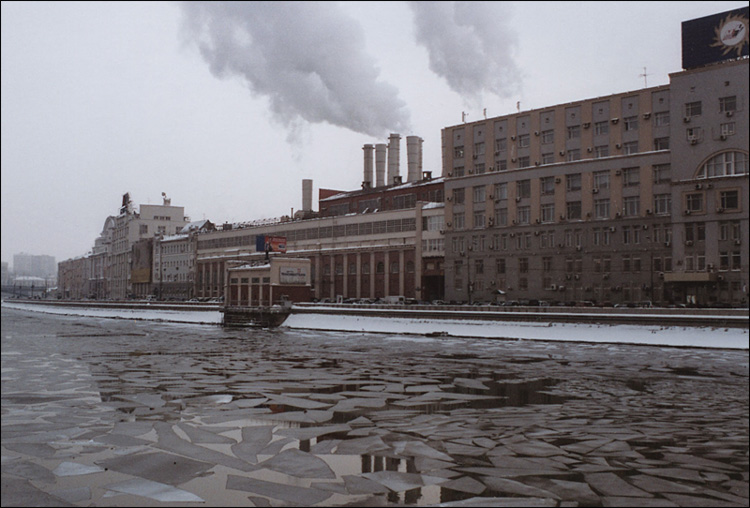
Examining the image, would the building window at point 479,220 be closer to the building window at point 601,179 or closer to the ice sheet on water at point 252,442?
the building window at point 601,179

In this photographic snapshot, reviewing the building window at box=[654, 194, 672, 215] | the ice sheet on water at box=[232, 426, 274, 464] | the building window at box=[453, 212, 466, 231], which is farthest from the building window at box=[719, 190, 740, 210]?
the ice sheet on water at box=[232, 426, 274, 464]

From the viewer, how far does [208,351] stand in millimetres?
38250

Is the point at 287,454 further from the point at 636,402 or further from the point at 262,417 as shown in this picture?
the point at 636,402

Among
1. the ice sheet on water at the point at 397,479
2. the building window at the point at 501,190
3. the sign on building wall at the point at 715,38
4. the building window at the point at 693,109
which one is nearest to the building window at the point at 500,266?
the building window at the point at 501,190

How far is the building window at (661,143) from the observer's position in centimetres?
7031

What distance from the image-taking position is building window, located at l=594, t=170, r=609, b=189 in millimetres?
75188

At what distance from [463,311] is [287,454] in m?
48.2

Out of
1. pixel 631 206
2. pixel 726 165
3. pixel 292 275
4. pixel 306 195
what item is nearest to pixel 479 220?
pixel 631 206

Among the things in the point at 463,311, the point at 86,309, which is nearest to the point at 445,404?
the point at 463,311

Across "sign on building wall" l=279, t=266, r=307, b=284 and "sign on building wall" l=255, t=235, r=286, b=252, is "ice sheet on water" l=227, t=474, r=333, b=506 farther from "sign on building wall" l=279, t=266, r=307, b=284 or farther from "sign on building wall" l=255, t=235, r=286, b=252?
"sign on building wall" l=255, t=235, r=286, b=252

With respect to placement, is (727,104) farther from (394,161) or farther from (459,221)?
(394,161)

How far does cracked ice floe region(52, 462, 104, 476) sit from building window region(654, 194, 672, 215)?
6851cm

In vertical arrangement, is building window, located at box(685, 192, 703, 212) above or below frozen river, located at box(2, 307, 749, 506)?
above

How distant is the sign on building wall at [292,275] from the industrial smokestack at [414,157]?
35.3m
